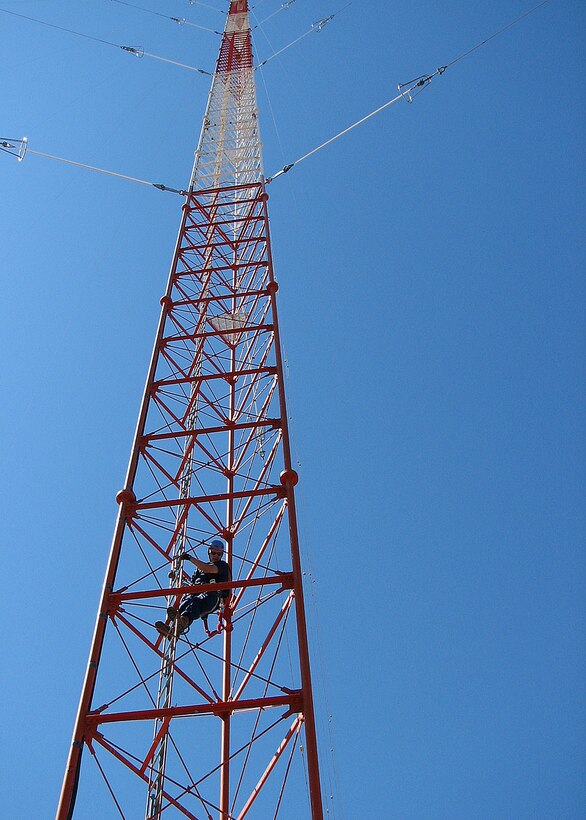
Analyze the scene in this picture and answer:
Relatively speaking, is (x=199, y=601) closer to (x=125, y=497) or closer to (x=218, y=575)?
(x=218, y=575)

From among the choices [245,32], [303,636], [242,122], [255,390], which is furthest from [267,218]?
[245,32]

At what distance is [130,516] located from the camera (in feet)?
38.7

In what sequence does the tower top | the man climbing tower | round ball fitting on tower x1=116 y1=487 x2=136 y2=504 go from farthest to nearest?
1. the tower top
2. round ball fitting on tower x1=116 y1=487 x2=136 y2=504
3. the man climbing tower

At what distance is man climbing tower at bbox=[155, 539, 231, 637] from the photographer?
11.2 metres

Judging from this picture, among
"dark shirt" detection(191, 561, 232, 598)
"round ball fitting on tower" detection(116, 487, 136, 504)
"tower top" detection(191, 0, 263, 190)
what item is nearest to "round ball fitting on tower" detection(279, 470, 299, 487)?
"dark shirt" detection(191, 561, 232, 598)

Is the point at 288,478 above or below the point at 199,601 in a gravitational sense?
above

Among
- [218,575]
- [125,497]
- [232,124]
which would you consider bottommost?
[218,575]

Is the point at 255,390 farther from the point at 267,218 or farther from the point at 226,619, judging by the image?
the point at 267,218

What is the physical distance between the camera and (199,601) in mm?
11477

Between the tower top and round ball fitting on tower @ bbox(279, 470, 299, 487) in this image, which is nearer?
round ball fitting on tower @ bbox(279, 470, 299, 487)

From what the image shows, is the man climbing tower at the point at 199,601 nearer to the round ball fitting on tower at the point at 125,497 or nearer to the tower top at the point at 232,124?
the round ball fitting on tower at the point at 125,497

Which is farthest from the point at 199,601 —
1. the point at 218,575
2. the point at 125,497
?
the point at 125,497

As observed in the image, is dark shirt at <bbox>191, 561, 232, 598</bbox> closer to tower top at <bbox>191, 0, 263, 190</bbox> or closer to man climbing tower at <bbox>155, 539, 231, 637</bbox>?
man climbing tower at <bbox>155, 539, 231, 637</bbox>

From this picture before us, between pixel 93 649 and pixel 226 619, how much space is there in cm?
313
